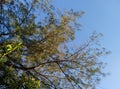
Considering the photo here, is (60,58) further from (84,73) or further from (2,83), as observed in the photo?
(2,83)

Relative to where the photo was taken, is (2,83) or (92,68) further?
(92,68)

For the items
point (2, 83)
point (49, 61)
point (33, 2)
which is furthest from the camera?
point (49, 61)

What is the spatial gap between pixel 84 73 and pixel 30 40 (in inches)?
120

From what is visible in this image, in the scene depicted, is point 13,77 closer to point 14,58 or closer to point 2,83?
point 2,83

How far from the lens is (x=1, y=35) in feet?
40.9

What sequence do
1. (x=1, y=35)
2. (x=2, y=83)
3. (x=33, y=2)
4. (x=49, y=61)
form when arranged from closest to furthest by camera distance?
(x=2, y=83) < (x=1, y=35) < (x=33, y=2) < (x=49, y=61)

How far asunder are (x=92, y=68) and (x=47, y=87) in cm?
207

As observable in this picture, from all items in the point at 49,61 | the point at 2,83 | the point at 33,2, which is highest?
the point at 33,2

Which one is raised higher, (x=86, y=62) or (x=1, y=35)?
(x=86, y=62)

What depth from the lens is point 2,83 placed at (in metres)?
7.97

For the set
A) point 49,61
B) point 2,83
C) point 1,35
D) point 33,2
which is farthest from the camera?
point 49,61

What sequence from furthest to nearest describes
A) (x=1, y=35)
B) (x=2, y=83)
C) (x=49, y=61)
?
(x=49, y=61)
(x=1, y=35)
(x=2, y=83)

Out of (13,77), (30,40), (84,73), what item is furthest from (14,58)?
(13,77)

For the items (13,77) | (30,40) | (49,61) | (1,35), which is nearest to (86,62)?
(49,61)
